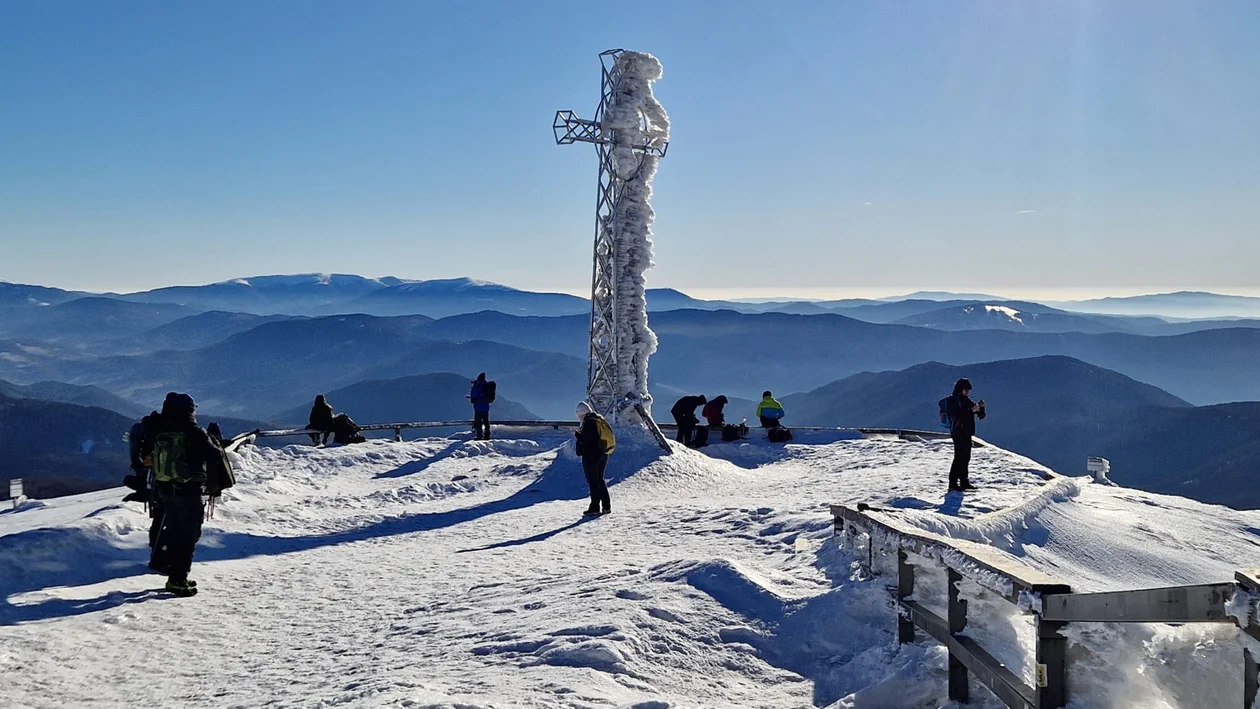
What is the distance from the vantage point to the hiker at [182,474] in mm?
7828

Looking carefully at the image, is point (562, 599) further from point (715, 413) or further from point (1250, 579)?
point (715, 413)

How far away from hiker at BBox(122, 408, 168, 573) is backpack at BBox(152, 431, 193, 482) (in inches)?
14.4

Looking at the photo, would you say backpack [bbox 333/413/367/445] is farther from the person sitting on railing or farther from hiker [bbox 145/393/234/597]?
hiker [bbox 145/393/234/597]

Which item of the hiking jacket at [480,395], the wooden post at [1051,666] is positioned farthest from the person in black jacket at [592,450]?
the wooden post at [1051,666]

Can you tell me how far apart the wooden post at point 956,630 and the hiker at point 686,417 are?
1571 centimetres

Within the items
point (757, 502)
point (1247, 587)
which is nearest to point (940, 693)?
point (1247, 587)

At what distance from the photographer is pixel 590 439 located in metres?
12.3

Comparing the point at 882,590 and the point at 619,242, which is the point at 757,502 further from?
the point at 619,242

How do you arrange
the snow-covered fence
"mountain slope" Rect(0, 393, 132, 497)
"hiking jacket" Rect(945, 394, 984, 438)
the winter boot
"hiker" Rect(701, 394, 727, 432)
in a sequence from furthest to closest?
"mountain slope" Rect(0, 393, 132, 497), "hiker" Rect(701, 394, 727, 432), "hiking jacket" Rect(945, 394, 984, 438), the winter boot, the snow-covered fence

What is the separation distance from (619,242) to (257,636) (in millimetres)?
14310

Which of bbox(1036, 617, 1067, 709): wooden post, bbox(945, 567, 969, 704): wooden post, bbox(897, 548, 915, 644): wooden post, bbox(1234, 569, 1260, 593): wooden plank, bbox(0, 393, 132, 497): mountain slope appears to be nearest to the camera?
bbox(1234, 569, 1260, 593): wooden plank

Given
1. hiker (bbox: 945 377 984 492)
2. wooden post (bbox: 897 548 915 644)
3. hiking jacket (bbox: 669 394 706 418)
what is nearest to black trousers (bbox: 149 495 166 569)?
wooden post (bbox: 897 548 915 644)

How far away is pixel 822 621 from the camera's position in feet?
20.0

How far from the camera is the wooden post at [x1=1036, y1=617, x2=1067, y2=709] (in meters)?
3.60
